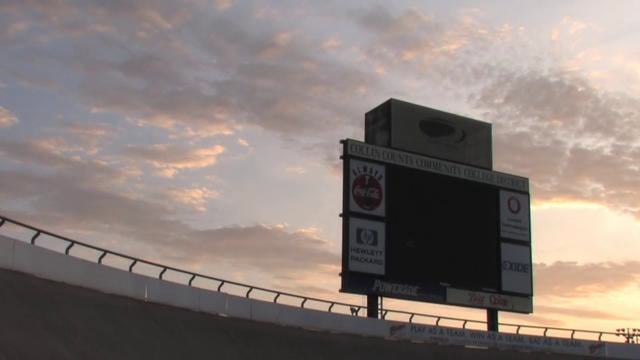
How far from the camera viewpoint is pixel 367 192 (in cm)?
3105

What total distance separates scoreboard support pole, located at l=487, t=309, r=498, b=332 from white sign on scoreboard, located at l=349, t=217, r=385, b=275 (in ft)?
20.7

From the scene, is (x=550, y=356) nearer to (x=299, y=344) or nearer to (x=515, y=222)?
(x=515, y=222)

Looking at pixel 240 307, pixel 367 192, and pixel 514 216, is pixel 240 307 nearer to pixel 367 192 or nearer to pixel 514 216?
pixel 367 192

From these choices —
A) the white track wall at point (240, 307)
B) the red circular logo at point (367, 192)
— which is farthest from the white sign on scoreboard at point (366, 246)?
the white track wall at point (240, 307)

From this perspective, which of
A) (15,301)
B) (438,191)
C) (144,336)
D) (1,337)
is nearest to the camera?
(1,337)

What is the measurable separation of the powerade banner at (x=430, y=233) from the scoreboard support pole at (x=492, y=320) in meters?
0.65

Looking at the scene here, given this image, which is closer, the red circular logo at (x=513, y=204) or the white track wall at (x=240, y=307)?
the white track wall at (x=240, y=307)

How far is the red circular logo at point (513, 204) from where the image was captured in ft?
115

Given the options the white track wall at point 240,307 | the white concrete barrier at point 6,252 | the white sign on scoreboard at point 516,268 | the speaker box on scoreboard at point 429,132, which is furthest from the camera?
the white sign on scoreboard at point 516,268

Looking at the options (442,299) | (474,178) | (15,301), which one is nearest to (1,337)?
(15,301)

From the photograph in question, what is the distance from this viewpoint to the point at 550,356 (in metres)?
36.9

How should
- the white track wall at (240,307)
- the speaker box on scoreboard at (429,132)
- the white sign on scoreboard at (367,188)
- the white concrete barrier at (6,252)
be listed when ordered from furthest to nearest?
the speaker box on scoreboard at (429,132)
the white sign on scoreboard at (367,188)
the white track wall at (240,307)
the white concrete barrier at (6,252)

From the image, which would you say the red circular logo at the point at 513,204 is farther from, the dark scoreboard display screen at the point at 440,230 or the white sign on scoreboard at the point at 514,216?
the dark scoreboard display screen at the point at 440,230

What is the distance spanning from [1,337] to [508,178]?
75.4ft
